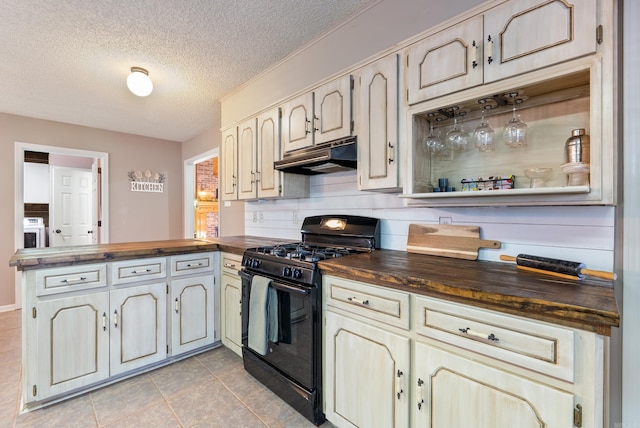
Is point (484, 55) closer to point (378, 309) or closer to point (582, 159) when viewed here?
point (582, 159)

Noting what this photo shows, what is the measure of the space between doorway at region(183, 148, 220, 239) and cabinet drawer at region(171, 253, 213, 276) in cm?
299

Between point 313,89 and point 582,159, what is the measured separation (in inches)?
68.4

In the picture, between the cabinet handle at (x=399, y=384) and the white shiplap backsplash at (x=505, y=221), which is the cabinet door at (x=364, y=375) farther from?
the white shiplap backsplash at (x=505, y=221)

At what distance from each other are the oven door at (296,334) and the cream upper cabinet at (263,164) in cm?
102

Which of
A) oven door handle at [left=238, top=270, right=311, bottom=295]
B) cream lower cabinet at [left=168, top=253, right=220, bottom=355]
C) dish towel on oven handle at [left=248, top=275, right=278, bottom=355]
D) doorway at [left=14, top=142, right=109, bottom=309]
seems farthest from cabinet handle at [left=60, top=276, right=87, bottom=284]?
doorway at [left=14, top=142, right=109, bottom=309]

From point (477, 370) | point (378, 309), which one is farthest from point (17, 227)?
point (477, 370)

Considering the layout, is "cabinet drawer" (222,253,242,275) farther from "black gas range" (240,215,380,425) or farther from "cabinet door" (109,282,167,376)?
"cabinet door" (109,282,167,376)

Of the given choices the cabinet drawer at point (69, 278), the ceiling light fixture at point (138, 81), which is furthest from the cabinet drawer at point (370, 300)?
the ceiling light fixture at point (138, 81)

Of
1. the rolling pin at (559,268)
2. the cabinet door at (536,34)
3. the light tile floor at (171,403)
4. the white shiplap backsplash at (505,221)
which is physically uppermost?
the cabinet door at (536,34)

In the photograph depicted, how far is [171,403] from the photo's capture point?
6.36ft

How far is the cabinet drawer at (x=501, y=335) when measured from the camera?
2.98 ft

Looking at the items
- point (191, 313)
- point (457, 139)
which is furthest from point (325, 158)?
point (191, 313)

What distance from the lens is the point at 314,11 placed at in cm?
207

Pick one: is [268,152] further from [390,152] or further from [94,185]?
[94,185]
